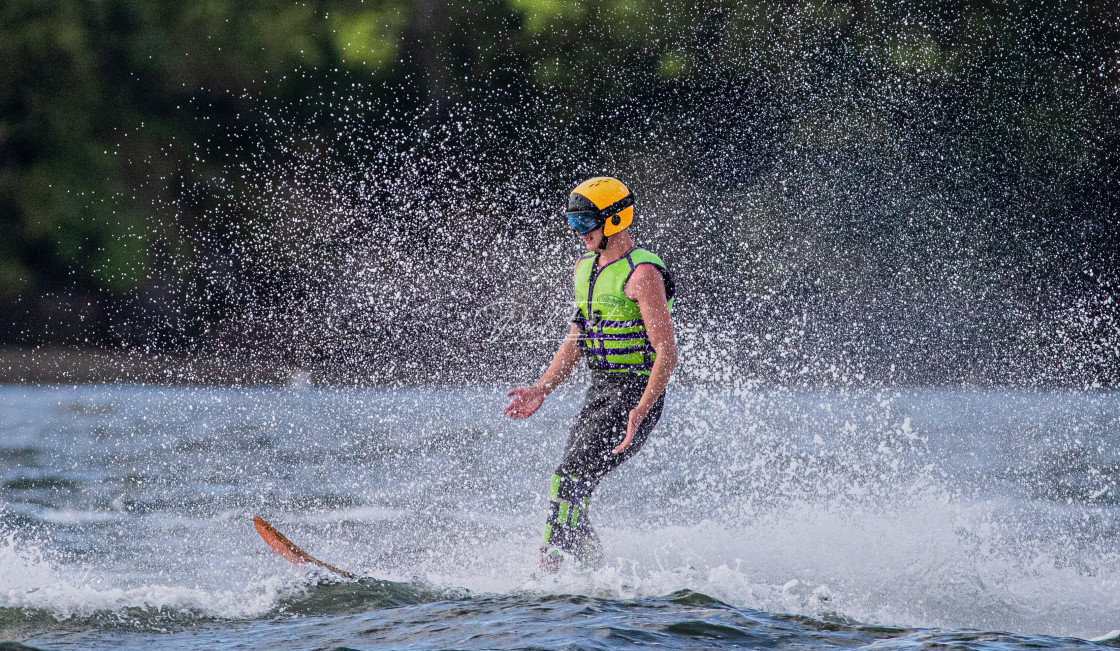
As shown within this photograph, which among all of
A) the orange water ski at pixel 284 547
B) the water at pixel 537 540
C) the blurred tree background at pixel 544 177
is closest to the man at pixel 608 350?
the water at pixel 537 540

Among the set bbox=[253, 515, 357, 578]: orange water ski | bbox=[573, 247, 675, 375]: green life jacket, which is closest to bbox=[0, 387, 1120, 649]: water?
bbox=[253, 515, 357, 578]: orange water ski

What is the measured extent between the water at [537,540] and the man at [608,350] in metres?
0.24

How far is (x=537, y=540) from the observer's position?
618cm

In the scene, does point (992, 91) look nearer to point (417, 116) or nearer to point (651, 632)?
point (417, 116)

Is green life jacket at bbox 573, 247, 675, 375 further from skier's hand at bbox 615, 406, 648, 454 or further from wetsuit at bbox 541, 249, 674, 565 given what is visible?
skier's hand at bbox 615, 406, 648, 454

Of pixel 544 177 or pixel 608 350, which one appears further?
pixel 544 177

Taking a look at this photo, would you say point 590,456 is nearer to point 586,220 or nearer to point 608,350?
point 608,350

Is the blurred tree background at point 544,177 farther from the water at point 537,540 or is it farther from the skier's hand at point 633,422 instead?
the skier's hand at point 633,422

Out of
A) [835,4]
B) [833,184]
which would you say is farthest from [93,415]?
[835,4]

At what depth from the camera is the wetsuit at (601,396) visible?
16.9ft

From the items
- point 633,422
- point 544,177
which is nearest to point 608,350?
point 633,422

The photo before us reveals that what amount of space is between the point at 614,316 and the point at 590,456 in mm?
581

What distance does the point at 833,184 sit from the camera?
87.0ft

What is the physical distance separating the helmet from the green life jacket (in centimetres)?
14
